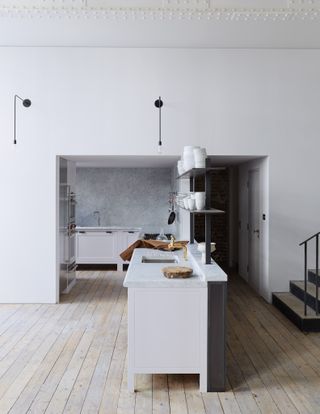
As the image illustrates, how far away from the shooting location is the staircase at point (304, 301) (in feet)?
14.8

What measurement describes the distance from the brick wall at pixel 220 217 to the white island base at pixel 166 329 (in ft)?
17.2

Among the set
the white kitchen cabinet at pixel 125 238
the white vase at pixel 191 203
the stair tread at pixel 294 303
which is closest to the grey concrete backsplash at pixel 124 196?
the white kitchen cabinet at pixel 125 238

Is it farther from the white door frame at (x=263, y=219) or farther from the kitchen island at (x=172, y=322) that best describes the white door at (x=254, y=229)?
the kitchen island at (x=172, y=322)

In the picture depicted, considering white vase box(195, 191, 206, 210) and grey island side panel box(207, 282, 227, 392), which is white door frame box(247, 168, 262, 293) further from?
grey island side panel box(207, 282, 227, 392)

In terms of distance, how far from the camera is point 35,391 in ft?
10.2

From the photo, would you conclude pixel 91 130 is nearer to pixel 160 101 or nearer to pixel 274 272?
pixel 160 101

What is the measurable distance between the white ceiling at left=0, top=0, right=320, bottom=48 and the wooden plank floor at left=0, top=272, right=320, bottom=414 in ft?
10.8

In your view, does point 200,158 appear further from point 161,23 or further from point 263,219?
point 263,219

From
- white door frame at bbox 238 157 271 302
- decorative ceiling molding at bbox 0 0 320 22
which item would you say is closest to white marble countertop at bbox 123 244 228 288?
white door frame at bbox 238 157 271 302

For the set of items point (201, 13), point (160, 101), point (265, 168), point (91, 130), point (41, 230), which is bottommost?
point (41, 230)

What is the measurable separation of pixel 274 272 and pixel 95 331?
8.55 ft

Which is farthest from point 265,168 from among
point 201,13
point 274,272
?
point 201,13

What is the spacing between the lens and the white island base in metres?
3.13

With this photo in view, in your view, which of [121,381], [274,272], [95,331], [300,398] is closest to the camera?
[300,398]
